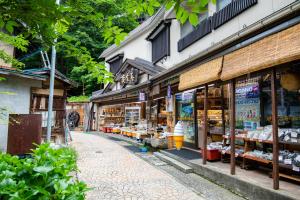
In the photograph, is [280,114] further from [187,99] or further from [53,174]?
[53,174]

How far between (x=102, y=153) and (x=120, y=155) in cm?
108

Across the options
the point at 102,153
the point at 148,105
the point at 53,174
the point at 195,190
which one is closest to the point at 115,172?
the point at 195,190

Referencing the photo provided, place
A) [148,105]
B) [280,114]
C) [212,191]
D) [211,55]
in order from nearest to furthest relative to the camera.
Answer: [212,191] < [280,114] < [211,55] < [148,105]

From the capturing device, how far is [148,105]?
1716 cm

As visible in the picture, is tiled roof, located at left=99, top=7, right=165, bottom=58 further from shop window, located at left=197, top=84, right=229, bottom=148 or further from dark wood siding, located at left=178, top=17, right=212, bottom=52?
shop window, located at left=197, top=84, right=229, bottom=148

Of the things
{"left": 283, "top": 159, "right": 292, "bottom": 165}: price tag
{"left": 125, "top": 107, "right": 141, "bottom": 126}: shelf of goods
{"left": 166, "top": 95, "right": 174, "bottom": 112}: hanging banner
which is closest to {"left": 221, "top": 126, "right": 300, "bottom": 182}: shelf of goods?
{"left": 283, "top": 159, "right": 292, "bottom": 165}: price tag

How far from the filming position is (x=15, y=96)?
30.6 ft

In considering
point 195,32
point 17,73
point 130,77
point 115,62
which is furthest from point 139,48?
point 17,73

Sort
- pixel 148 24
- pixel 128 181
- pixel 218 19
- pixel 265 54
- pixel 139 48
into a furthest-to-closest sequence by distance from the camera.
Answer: pixel 139 48 < pixel 148 24 < pixel 218 19 < pixel 128 181 < pixel 265 54

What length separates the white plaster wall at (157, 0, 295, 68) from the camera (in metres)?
6.95

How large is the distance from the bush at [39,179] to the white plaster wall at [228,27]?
21.9 feet

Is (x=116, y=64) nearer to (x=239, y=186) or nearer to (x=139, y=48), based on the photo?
(x=139, y=48)

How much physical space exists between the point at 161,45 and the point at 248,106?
8382mm

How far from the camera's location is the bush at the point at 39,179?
1.97 metres
